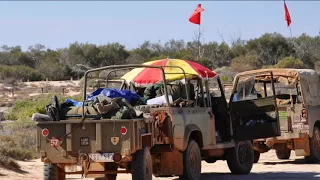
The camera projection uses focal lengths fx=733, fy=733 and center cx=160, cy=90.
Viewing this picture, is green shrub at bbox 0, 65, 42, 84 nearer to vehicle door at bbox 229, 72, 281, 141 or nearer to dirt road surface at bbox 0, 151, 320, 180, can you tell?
dirt road surface at bbox 0, 151, 320, 180

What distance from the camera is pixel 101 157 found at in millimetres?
12203

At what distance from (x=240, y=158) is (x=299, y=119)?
289cm

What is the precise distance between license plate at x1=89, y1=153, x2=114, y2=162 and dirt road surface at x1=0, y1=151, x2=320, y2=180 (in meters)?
4.20

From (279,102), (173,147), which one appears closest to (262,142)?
Answer: (279,102)

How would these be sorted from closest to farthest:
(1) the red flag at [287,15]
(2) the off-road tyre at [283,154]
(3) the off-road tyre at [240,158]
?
(3) the off-road tyre at [240,158], (2) the off-road tyre at [283,154], (1) the red flag at [287,15]

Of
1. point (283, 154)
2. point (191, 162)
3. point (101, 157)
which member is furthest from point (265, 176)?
point (101, 157)

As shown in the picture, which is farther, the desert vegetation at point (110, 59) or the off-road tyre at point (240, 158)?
the desert vegetation at point (110, 59)

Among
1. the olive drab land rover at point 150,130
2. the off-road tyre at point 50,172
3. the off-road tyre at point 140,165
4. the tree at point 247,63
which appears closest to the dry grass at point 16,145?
the olive drab land rover at point 150,130

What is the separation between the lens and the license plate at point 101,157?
12139 mm

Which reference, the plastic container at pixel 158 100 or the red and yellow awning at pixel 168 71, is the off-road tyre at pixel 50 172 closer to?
the plastic container at pixel 158 100

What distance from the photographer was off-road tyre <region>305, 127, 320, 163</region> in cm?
1917

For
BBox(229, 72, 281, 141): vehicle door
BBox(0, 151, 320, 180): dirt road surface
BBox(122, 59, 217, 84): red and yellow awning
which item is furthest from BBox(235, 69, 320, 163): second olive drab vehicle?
BBox(122, 59, 217, 84): red and yellow awning

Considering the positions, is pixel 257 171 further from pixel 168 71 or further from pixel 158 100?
pixel 158 100

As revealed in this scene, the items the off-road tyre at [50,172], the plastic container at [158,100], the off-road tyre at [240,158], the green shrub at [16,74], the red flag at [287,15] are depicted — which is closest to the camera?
the off-road tyre at [50,172]
